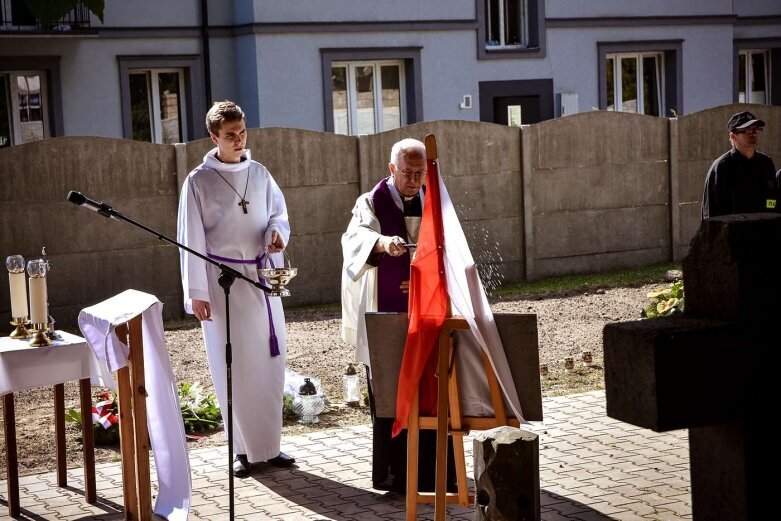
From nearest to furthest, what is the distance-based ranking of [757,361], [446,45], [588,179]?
[757,361] → [588,179] → [446,45]

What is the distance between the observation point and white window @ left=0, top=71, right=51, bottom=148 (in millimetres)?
20203

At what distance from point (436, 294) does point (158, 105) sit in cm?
1663

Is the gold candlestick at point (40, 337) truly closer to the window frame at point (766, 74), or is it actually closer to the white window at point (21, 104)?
the white window at point (21, 104)

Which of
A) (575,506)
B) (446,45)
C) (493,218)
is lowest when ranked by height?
(575,506)

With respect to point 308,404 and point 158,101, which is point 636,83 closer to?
point 158,101

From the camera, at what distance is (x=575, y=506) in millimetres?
6395

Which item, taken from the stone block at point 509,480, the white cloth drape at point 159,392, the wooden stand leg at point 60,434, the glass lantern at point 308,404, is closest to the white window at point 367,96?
the glass lantern at point 308,404

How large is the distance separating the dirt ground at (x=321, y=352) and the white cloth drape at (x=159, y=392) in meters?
1.62

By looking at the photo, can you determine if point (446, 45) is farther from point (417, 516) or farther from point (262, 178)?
point (417, 516)

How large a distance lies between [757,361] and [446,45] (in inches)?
786

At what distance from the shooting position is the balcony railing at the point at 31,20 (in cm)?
1966

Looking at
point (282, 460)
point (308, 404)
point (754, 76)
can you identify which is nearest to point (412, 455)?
point (282, 460)

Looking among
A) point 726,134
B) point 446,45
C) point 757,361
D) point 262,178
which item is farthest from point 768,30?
point 757,361

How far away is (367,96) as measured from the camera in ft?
73.0
